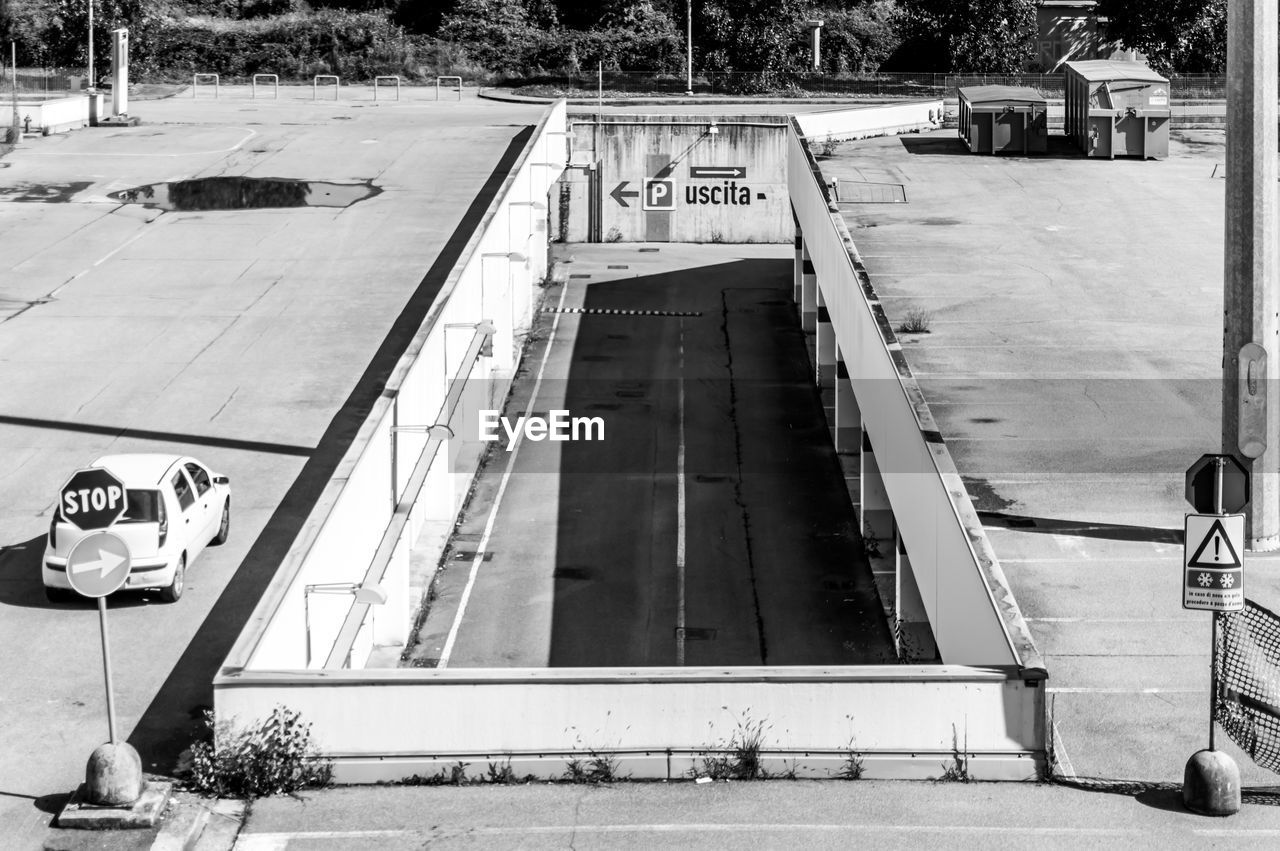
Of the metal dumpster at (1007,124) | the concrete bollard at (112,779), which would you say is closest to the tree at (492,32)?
the metal dumpster at (1007,124)

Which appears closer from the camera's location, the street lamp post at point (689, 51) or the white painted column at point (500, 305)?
the white painted column at point (500, 305)

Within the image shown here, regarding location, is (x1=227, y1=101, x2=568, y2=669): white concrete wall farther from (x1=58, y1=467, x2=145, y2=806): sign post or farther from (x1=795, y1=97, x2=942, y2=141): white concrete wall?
(x1=795, y1=97, x2=942, y2=141): white concrete wall

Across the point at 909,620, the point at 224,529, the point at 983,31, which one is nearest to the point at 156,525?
the point at 224,529

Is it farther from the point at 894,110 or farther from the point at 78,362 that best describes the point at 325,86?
the point at 78,362

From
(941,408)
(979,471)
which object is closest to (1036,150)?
(941,408)

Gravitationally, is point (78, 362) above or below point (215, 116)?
below

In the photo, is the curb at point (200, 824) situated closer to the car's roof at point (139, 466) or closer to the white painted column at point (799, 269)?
the car's roof at point (139, 466)
